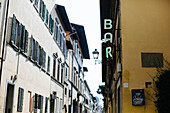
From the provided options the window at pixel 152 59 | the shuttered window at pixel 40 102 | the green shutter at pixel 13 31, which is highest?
the green shutter at pixel 13 31

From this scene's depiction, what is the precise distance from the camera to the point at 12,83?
441 inches

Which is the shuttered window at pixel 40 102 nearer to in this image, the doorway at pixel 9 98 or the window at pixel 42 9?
the doorway at pixel 9 98

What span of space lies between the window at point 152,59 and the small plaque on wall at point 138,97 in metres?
1.24

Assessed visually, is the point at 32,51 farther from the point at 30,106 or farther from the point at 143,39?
the point at 143,39

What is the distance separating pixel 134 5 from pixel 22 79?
6.53 meters

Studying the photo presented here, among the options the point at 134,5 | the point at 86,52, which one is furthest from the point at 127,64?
the point at 86,52

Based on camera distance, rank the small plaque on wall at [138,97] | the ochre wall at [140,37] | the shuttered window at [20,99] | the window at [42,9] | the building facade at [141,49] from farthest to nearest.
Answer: the window at [42,9] → the shuttered window at [20,99] → the ochre wall at [140,37] → the building facade at [141,49] → the small plaque on wall at [138,97]

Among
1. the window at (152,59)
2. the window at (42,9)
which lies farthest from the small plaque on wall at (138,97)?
the window at (42,9)

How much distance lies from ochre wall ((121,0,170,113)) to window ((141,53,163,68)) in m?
0.18

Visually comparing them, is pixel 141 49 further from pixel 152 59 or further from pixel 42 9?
pixel 42 9

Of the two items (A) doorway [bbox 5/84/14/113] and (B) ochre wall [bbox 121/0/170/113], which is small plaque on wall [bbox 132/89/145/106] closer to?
(B) ochre wall [bbox 121/0/170/113]

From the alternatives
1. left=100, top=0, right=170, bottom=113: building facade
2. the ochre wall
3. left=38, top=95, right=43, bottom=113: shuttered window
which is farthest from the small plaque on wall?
left=38, top=95, right=43, bottom=113: shuttered window

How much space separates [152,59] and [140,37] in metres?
1.13

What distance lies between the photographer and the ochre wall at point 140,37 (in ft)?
36.5
